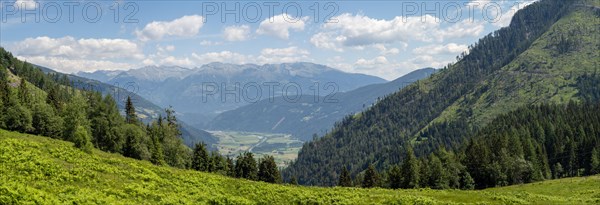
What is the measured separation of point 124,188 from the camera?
42.7 metres

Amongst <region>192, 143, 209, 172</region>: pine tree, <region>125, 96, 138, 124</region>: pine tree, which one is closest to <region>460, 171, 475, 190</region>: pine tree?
<region>192, 143, 209, 172</region>: pine tree

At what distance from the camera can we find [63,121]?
108 meters

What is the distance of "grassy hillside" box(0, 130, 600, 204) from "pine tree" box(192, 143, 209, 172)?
74897 millimetres

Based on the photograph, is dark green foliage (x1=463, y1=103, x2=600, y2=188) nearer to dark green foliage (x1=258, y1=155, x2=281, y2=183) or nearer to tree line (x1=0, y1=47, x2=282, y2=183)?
dark green foliage (x1=258, y1=155, x2=281, y2=183)

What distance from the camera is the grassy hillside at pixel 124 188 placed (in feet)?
113

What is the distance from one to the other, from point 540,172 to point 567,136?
33.9m

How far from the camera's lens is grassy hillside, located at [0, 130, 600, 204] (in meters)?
34.6

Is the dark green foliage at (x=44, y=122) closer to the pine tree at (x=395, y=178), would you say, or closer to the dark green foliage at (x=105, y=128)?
the dark green foliage at (x=105, y=128)

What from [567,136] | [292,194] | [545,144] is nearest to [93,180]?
[292,194]

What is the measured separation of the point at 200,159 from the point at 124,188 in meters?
93.3

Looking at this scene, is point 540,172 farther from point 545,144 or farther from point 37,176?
point 37,176

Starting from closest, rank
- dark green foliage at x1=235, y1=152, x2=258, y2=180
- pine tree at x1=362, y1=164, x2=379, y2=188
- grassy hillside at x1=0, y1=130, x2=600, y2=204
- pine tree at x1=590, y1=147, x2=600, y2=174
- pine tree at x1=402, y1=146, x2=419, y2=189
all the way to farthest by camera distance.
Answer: grassy hillside at x1=0, y1=130, x2=600, y2=204 < pine tree at x1=402, y1=146, x2=419, y2=189 < pine tree at x1=590, y1=147, x2=600, y2=174 < pine tree at x1=362, y1=164, x2=379, y2=188 < dark green foliage at x1=235, y1=152, x2=258, y2=180

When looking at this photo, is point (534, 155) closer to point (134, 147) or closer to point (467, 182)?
point (467, 182)

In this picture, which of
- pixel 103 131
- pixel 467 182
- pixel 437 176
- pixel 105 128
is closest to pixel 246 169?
pixel 105 128
